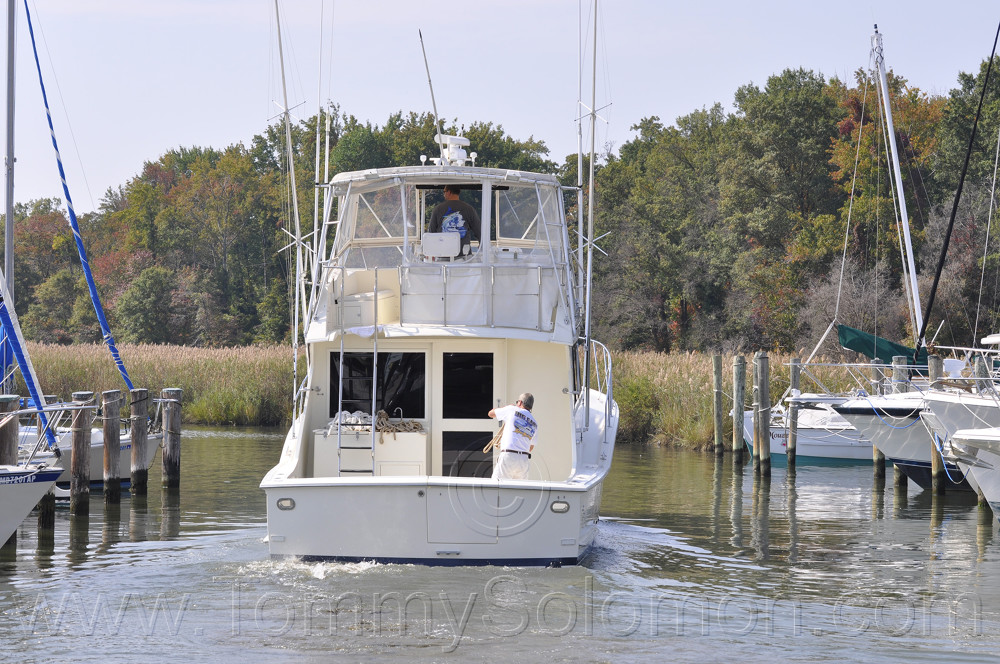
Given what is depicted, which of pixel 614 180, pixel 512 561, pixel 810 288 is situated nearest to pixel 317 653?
pixel 512 561

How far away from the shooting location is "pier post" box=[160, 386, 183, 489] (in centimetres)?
1828

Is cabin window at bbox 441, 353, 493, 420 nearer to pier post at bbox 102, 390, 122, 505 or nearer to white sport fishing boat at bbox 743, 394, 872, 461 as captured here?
pier post at bbox 102, 390, 122, 505

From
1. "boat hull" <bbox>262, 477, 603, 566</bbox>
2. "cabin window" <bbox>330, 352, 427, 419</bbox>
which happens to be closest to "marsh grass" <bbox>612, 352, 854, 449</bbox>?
"cabin window" <bbox>330, 352, 427, 419</bbox>

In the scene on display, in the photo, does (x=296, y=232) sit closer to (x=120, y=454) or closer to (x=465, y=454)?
(x=465, y=454)

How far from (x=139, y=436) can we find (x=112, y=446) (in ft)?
2.31

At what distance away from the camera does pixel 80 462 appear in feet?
52.6

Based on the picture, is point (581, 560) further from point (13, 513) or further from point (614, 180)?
point (614, 180)

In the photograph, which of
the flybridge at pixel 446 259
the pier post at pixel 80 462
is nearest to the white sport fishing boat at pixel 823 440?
the flybridge at pixel 446 259

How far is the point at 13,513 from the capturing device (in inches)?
503

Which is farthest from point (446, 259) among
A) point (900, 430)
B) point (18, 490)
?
point (900, 430)

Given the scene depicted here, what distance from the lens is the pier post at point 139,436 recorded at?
57.7ft

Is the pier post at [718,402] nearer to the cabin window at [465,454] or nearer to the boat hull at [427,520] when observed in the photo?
the cabin window at [465,454]

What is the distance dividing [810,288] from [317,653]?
33.4 meters

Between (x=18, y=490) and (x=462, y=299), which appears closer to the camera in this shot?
(x=18, y=490)
